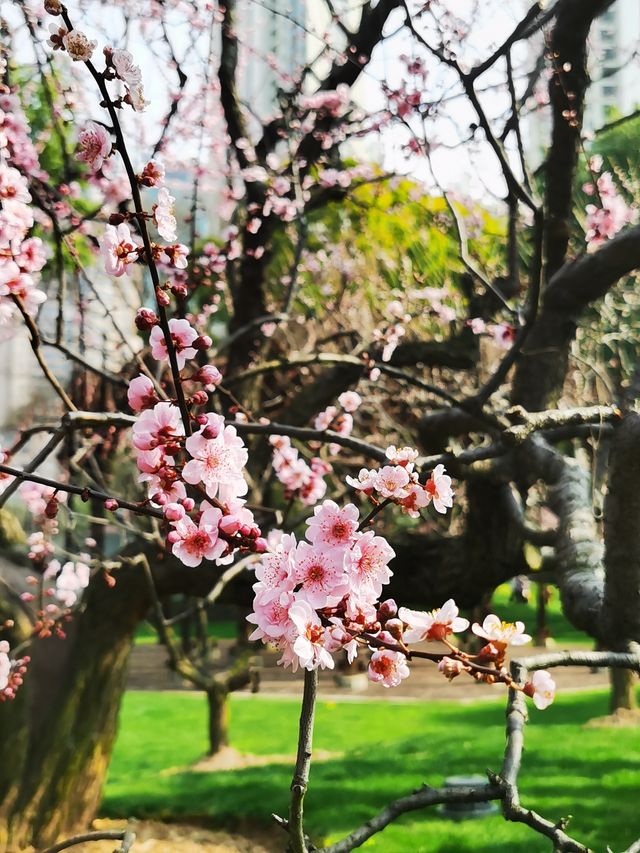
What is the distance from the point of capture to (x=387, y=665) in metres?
1.54

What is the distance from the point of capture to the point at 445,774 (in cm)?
684

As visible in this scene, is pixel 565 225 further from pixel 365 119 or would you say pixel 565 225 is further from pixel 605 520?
pixel 605 520

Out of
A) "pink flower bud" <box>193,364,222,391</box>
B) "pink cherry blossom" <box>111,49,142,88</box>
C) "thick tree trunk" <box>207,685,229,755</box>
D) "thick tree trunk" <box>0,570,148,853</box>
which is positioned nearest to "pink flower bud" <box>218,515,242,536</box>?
"pink flower bud" <box>193,364,222,391</box>

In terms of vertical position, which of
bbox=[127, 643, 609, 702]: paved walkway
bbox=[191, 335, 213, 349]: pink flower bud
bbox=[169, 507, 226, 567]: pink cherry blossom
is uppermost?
bbox=[191, 335, 213, 349]: pink flower bud

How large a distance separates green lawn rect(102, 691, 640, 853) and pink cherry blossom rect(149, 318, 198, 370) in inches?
158

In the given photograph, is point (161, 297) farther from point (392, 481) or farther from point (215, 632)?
point (215, 632)

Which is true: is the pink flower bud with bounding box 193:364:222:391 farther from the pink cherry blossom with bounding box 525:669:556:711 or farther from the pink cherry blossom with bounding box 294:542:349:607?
the pink cherry blossom with bounding box 525:669:556:711

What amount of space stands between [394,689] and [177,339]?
1231cm

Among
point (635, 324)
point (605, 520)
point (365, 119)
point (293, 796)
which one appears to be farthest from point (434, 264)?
point (293, 796)

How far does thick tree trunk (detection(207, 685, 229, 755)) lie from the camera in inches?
319

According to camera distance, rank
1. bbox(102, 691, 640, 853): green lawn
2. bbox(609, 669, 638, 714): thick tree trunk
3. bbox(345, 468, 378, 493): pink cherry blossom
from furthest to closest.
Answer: bbox(609, 669, 638, 714): thick tree trunk, bbox(102, 691, 640, 853): green lawn, bbox(345, 468, 378, 493): pink cherry blossom

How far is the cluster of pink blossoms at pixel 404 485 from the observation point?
157 centimetres

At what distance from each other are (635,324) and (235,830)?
7787 millimetres

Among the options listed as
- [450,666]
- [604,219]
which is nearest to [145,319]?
[450,666]
